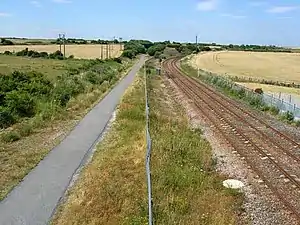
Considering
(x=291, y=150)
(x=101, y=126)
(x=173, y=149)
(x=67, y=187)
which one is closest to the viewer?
(x=67, y=187)

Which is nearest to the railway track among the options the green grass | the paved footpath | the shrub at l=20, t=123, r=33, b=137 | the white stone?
the white stone

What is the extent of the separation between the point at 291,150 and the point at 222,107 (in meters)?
14.1

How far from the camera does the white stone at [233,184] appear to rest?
13.1 m

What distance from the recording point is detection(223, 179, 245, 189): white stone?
13116mm

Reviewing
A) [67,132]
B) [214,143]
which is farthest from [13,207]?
[214,143]

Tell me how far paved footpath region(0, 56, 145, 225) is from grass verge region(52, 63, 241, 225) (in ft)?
1.18

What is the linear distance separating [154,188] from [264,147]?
893cm

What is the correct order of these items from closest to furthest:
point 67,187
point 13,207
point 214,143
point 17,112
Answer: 1. point 13,207
2. point 67,187
3. point 214,143
4. point 17,112

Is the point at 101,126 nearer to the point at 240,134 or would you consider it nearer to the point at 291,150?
the point at 240,134

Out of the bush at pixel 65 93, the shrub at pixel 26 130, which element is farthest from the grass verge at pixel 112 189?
the bush at pixel 65 93

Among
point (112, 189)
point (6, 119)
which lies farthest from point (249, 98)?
point (112, 189)

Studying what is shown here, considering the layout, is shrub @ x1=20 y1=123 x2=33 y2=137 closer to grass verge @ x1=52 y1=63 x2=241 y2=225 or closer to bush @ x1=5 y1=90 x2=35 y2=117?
grass verge @ x1=52 y1=63 x2=241 y2=225

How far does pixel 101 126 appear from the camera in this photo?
2123 centimetres

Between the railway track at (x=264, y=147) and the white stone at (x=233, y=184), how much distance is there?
0.82m
